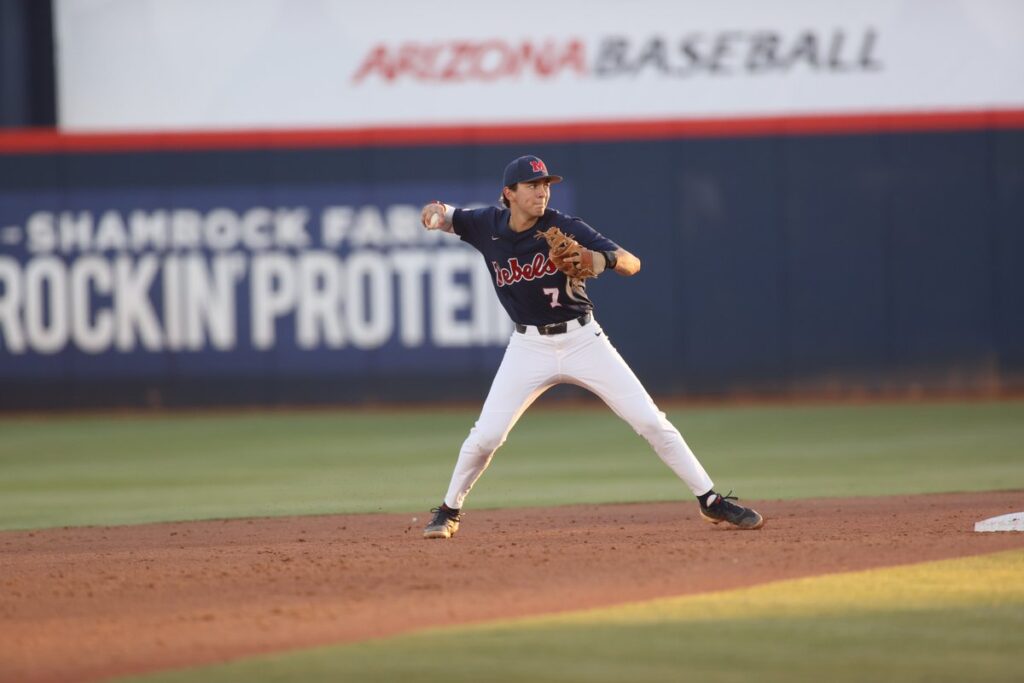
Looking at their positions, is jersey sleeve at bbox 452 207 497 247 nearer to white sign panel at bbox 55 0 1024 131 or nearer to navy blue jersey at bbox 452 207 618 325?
navy blue jersey at bbox 452 207 618 325

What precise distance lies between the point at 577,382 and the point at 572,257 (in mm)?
721

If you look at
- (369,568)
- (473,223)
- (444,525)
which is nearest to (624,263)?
(473,223)

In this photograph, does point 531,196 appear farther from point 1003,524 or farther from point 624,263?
point 1003,524

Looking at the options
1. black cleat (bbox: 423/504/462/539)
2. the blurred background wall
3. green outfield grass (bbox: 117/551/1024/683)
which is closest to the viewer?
green outfield grass (bbox: 117/551/1024/683)

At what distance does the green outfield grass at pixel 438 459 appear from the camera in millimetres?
10422

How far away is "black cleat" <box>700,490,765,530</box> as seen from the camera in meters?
7.82

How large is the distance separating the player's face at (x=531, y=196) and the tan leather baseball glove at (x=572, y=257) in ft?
0.98

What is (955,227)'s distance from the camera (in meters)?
17.4

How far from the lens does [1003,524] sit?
7.73 meters

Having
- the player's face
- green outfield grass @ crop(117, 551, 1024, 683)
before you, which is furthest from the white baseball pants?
green outfield grass @ crop(117, 551, 1024, 683)

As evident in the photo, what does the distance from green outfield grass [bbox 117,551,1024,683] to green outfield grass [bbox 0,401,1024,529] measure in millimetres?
3969

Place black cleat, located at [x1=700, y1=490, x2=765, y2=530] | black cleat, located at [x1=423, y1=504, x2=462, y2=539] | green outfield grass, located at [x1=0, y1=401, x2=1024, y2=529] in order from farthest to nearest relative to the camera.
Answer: green outfield grass, located at [x1=0, y1=401, x2=1024, y2=529]
black cleat, located at [x1=423, y1=504, x2=462, y2=539]
black cleat, located at [x1=700, y1=490, x2=765, y2=530]

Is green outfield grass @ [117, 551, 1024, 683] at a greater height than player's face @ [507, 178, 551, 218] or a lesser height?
lesser

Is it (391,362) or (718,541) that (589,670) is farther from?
(391,362)
